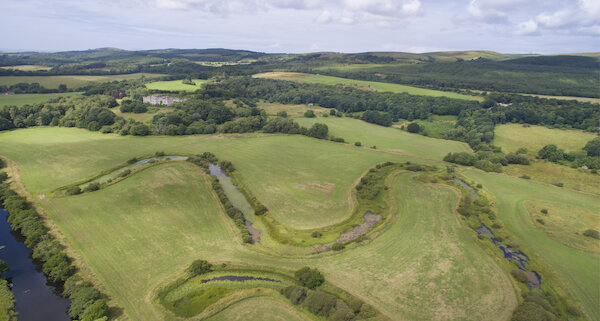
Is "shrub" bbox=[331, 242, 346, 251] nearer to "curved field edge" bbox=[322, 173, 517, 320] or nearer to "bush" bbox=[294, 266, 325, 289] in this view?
"curved field edge" bbox=[322, 173, 517, 320]

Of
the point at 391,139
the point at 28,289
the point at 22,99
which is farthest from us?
the point at 22,99

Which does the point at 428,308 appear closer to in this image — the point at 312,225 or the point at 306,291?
the point at 306,291

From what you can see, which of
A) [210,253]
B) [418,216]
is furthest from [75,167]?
[418,216]

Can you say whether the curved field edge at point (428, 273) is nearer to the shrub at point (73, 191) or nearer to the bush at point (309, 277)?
the bush at point (309, 277)

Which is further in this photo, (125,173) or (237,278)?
(125,173)

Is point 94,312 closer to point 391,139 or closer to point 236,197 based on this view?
point 236,197

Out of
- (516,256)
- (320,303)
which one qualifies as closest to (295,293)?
(320,303)
